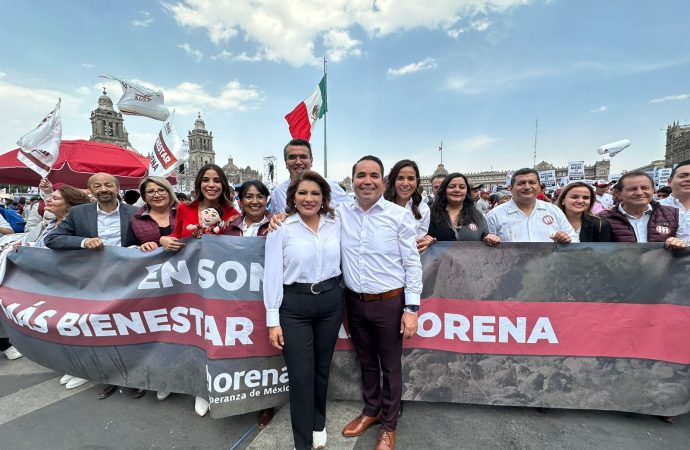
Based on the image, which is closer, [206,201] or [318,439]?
[318,439]

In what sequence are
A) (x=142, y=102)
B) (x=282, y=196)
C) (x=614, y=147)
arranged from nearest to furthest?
(x=282, y=196), (x=142, y=102), (x=614, y=147)

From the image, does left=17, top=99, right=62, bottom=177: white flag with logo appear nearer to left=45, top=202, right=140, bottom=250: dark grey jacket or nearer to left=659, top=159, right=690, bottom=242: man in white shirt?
left=45, top=202, right=140, bottom=250: dark grey jacket

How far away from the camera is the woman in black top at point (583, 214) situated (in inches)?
116

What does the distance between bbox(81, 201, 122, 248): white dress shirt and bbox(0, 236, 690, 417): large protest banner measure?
336 millimetres

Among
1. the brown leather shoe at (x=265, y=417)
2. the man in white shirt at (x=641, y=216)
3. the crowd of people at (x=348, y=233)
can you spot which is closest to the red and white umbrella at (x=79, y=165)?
the crowd of people at (x=348, y=233)

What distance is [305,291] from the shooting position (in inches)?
81.0

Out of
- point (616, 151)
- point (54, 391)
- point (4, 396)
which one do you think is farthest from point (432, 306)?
point (616, 151)

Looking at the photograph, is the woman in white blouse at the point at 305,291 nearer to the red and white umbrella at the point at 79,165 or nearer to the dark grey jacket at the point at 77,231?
the dark grey jacket at the point at 77,231

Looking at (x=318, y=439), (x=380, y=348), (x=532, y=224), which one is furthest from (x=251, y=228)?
(x=532, y=224)

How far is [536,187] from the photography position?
9.68ft

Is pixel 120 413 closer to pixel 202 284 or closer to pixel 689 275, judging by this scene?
pixel 202 284

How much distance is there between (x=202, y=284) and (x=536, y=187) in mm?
3135

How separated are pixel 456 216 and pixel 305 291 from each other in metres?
1.78

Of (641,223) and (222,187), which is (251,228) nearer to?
(222,187)
